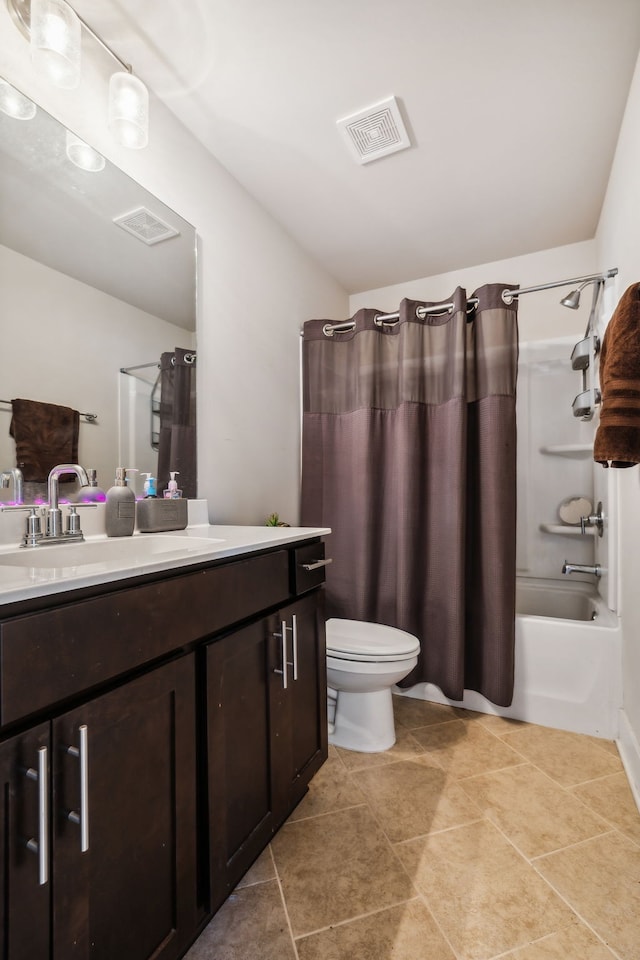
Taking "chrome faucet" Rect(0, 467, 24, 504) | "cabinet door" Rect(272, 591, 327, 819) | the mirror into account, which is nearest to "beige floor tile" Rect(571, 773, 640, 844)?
"cabinet door" Rect(272, 591, 327, 819)

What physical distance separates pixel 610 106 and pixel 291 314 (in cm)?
144

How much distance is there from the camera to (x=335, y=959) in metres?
0.93

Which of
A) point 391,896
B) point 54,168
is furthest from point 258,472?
point 391,896

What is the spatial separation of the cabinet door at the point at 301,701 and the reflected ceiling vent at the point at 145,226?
1266 millimetres

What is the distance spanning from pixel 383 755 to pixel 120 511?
1274mm

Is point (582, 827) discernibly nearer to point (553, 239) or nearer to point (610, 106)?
point (610, 106)

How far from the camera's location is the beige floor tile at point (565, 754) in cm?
155

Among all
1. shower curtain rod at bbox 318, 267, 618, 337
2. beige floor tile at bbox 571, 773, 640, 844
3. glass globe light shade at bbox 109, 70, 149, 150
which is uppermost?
glass globe light shade at bbox 109, 70, 149, 150

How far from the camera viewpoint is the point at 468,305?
6.71 feet

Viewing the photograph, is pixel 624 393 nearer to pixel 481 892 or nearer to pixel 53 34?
pixel 481 892

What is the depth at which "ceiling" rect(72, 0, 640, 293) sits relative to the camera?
50.3 inches

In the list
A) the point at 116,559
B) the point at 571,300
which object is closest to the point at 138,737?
the point at 116,559

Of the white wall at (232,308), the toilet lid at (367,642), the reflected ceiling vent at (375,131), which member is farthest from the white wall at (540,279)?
the toilet lid at (367,642)

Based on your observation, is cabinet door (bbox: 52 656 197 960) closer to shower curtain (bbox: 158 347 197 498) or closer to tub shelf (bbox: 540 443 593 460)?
shower curtain (bbox: 158 347 197 498)
